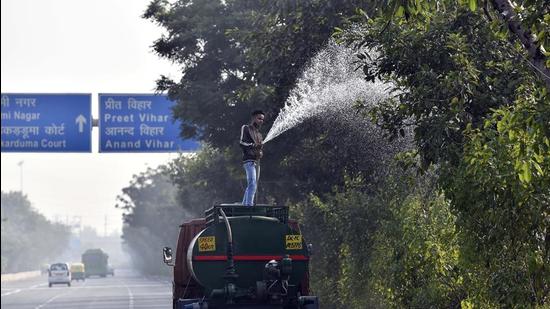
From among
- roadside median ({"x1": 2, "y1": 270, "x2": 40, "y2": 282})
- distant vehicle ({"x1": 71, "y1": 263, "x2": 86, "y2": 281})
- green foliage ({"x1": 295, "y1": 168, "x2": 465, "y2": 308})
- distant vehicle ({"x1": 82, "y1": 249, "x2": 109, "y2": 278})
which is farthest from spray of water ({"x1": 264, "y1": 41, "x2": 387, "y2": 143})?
distant vehicle ({"x1": 82, "y1": 249, "x2": 109, "y2": 278})

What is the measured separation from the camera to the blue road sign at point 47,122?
145ft

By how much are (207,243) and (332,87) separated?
30.8 ft

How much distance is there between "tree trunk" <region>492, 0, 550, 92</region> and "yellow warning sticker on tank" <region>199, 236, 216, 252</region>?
5.43m

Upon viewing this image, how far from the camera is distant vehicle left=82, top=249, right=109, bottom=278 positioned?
424 ft

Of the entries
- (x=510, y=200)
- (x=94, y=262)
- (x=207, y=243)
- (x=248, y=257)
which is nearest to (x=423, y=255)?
(x=248, y=257)

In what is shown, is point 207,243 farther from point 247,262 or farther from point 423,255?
point 423,255

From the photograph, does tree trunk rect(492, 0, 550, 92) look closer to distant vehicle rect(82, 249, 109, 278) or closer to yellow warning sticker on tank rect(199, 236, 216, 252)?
yellow warning sticker on tank rect(199, 236, 216, 252)

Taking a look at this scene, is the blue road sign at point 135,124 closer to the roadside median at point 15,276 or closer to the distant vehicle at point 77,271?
the distant vehicle at point 77,271

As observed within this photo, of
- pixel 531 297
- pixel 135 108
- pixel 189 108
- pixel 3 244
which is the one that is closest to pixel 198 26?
pixel 189 108

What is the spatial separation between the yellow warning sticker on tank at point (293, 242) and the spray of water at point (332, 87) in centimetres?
691

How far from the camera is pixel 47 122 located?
145ft

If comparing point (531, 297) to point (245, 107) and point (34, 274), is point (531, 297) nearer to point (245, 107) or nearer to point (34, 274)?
point (245, 107)

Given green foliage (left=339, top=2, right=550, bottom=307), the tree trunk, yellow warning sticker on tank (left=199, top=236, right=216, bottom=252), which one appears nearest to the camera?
green foliage (left=339, top=2, right=550, bottom=307)

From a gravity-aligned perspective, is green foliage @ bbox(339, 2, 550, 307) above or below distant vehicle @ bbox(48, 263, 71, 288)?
above
